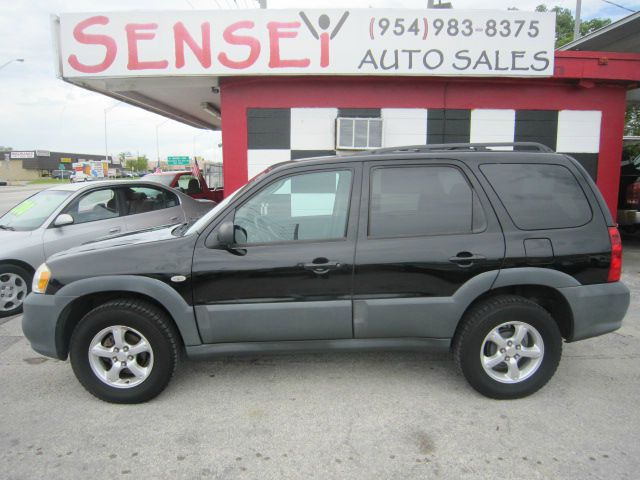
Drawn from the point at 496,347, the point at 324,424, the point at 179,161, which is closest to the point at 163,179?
the point at 324,424

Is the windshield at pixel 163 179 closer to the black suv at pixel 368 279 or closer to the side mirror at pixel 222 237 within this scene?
the black suv at pixel 368 279

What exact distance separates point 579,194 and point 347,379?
2.22m

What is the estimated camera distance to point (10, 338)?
4.46 m

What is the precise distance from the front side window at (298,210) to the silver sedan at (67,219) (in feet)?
8.77

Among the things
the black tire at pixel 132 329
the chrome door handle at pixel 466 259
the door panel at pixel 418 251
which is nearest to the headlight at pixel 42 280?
the black tire at pixel 132 329

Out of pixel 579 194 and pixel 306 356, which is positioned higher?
pixel 579 194

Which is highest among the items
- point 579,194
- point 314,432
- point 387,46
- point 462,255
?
point 387,46

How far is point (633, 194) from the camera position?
857 cm

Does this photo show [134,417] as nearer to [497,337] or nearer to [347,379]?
[347,379]

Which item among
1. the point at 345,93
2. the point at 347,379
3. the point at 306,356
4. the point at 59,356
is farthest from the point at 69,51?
the point at 347,379

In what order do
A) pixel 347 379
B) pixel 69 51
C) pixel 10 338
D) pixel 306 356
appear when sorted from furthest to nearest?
pixel 69 51 → pixel 10 338 → pixel 306 356 → pixel 347 379

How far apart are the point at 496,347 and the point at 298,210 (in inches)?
68.6

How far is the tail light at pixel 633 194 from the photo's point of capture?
27.6 ft

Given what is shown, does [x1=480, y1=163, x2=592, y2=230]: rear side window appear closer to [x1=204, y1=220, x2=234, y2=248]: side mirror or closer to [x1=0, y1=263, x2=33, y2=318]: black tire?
[x1=204, y1=220, x2=234, y2=248]: side mirror
